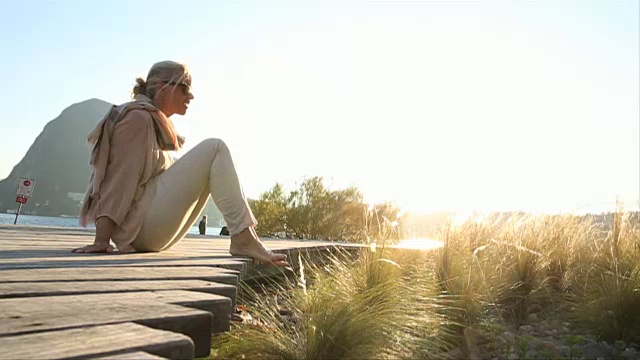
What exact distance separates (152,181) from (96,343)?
200cm

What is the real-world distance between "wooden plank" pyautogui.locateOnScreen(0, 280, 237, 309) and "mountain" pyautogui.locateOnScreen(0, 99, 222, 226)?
137 m

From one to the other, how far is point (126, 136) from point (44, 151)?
190598mm

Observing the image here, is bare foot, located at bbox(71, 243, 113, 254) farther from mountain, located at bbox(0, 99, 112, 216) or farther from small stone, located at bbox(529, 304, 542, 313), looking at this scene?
mountain, located at bbox(0, 99, 112, 216)

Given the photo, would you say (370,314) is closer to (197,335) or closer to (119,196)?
(197,335)

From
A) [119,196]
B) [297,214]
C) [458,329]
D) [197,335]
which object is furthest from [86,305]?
[297,214]

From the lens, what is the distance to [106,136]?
8.84 ft

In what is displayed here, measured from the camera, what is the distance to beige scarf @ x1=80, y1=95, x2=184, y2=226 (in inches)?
105

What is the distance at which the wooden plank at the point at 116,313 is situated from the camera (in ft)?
3.57

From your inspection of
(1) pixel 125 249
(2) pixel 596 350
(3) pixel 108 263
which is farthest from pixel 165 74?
(2) pixel 596 350

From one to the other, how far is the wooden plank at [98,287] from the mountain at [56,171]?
136603 millimetres

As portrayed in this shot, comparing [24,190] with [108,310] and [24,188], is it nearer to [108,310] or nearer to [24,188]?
[24,188]

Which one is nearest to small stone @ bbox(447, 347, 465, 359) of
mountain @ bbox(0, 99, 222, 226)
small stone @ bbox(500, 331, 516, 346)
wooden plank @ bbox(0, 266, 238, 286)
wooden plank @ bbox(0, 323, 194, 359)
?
small stone @ bbox(500, 331, 516, 346)

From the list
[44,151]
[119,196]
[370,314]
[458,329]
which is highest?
[44,151]

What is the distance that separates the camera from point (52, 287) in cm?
149
